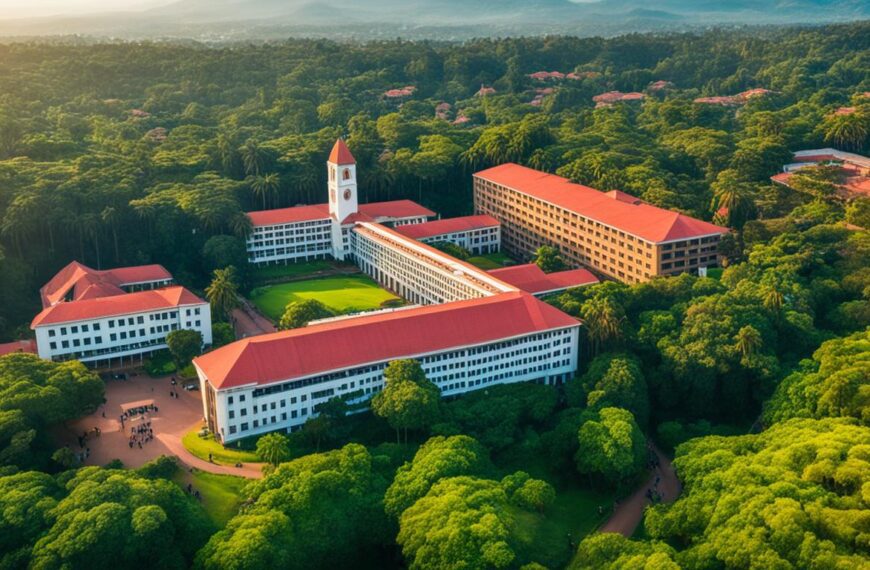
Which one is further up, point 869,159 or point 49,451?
point 869,159

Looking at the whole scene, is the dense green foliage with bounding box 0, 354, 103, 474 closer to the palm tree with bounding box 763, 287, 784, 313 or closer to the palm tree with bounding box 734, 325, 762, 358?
the palm tree with bounding box 734, 325, 762, 358

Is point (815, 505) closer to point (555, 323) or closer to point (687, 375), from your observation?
point (687, 375)

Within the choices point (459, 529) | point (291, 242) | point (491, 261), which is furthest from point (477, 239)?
point (459, 529)

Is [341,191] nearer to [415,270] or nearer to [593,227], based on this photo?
[415,270]

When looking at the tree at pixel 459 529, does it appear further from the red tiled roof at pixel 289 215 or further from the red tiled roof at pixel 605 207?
the red tiled roof at pixel 289 215

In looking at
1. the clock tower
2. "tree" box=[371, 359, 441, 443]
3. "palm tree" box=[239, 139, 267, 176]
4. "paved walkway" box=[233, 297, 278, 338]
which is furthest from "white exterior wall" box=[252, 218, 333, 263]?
"tree" box=[371, 359, 441, 443]

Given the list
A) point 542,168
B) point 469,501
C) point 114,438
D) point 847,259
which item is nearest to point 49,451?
point 114,438
